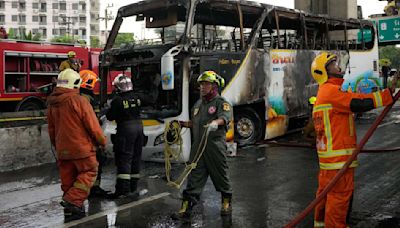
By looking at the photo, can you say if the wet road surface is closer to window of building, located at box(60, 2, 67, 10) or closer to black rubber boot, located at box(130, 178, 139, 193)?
black rubber boot, located at box(130, 178, 139, 193)

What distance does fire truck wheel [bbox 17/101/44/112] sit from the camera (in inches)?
543

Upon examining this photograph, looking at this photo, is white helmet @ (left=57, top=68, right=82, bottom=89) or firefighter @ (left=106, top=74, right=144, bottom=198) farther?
firefighter @ (left=106, top=74, right=144, bottom=198)

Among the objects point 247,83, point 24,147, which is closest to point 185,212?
point 24,147

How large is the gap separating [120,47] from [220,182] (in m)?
4.86

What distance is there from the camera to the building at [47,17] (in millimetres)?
88812

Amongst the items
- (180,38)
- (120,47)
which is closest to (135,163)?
(180,38)

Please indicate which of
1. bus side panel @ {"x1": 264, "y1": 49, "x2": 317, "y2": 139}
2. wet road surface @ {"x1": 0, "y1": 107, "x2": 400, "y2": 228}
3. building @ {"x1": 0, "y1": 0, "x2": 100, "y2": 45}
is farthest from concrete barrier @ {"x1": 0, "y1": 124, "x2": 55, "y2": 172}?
building @ {"x1": 0, "y1": 0, "x2": 100, "y2": 45}

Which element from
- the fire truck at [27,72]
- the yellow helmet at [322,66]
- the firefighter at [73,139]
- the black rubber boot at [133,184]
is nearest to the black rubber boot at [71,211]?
the firefighter at [73,139]

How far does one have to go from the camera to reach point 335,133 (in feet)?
13.0

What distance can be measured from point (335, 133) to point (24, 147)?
637cm

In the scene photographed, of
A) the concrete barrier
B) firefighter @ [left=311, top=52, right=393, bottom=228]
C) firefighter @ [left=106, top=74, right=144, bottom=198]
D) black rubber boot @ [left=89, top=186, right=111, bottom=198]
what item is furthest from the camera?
the concrete barrier

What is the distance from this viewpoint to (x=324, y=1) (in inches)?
918

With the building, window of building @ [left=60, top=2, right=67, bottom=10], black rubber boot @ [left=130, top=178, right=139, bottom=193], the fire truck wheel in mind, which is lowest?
black rubber boot @ [left=130, top=178, right=139, bottom=193]

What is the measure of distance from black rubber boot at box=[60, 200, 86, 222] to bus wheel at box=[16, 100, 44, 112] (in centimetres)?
924
